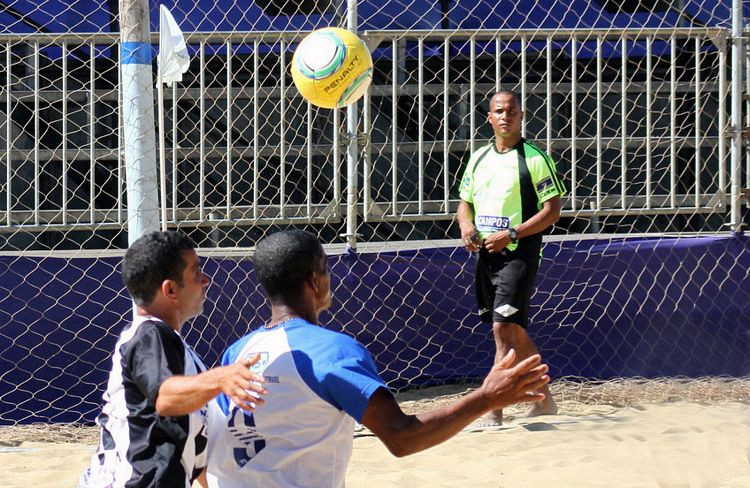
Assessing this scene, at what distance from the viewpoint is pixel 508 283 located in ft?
18.3

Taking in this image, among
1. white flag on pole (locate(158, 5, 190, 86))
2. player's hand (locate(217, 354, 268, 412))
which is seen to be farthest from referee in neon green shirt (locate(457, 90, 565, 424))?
player's hand (locate(217, 354, 268, 412))

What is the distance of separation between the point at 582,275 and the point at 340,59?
7.38 ft

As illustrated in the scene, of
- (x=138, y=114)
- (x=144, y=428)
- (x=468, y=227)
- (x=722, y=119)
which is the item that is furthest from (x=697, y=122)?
(x=144, y=428)

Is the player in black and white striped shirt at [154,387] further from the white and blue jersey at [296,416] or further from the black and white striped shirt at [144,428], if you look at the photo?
the white and blue jersey at [296,416]

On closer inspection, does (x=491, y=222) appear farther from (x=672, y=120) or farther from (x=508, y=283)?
(x=672, y=120)

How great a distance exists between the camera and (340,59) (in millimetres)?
5074

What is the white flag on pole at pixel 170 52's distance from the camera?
461cm

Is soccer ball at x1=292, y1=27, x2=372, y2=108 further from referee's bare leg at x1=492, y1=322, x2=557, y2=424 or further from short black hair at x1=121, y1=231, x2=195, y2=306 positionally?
short black hair at x1=121, y1=231, x2=195, y2=306

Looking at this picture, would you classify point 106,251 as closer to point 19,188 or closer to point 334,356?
point 19,188

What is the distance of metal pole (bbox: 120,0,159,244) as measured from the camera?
440 cm

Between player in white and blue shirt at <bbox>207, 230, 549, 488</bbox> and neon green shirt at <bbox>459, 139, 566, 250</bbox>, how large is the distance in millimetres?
3223

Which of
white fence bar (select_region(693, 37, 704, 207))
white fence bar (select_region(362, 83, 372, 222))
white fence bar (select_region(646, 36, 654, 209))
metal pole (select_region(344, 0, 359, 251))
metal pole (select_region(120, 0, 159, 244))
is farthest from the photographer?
white fence bar (select_region(693, 37, 704, 207))

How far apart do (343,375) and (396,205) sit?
13.3 feet

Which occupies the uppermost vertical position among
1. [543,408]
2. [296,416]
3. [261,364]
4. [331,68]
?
[331,68]
